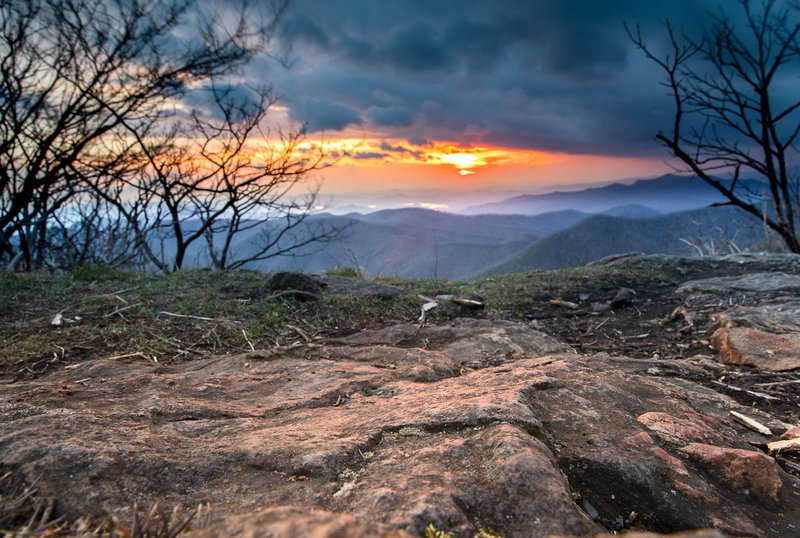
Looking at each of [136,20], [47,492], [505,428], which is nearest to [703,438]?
[505,428]

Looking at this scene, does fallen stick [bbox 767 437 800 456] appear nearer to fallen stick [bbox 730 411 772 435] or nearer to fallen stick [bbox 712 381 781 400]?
fallen stick [bbox 730 411 772 435]

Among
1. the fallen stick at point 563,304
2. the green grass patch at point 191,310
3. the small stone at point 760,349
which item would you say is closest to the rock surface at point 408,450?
the small stone at point 760,349

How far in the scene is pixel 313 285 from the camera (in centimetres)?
471

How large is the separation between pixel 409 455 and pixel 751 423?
1665 millimetres

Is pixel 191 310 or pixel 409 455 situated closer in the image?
pixel 409 455

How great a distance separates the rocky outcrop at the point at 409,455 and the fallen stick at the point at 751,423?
55 millimetres

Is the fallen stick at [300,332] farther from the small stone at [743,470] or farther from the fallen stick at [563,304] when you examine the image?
the fallen stick at [563,304]

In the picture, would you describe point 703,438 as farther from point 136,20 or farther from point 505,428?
point 136,20

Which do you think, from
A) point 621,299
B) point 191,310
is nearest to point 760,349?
point 621,299

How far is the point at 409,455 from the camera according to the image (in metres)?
1.19

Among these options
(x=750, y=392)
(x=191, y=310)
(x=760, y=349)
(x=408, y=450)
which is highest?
(x=191, y=310)

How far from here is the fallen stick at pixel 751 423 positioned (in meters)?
1.78

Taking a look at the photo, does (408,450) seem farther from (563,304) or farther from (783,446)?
(563,304)

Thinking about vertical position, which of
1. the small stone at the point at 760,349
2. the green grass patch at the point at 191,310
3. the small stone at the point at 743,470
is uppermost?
the green grass patch at the point at 191,310
